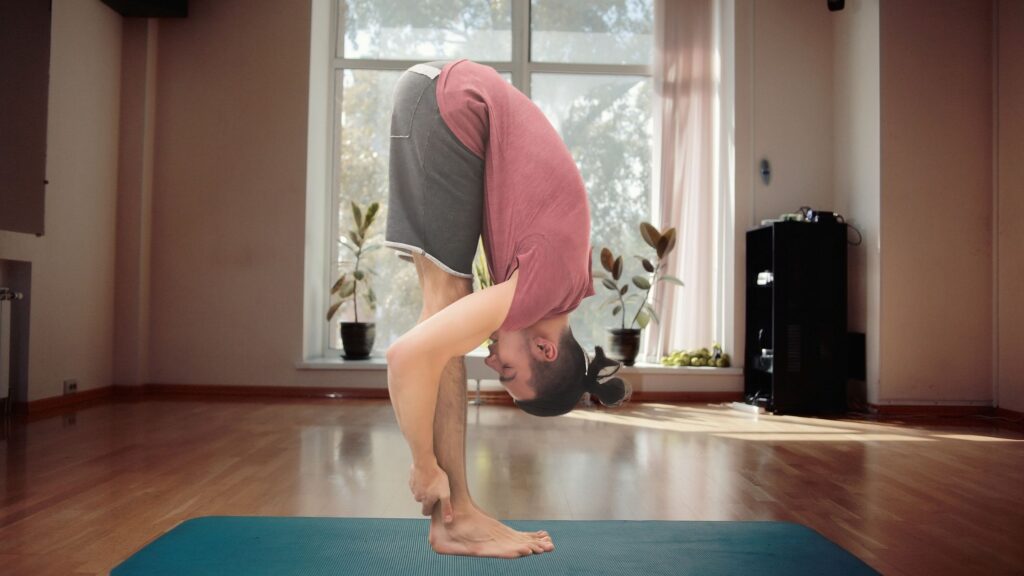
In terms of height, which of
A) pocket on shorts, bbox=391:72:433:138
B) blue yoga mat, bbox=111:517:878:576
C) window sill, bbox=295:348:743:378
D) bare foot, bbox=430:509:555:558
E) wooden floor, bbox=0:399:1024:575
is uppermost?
pocket on shorts, bbox=391:72:433:138

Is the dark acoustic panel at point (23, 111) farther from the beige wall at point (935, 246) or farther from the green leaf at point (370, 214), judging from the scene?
the beige wall at point (935, 246)

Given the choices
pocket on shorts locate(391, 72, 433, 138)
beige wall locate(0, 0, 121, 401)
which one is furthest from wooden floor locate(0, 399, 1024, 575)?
pocket on shorts locate(391, 72, 433, 138)

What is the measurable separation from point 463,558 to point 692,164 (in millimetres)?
5480

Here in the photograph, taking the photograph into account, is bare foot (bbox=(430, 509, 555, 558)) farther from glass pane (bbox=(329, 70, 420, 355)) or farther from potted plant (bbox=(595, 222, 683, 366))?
glass pane (bbox=(329, 70, 420, 355))

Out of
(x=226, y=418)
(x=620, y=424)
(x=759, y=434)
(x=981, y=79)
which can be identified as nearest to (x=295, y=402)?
(x=226, y=418)

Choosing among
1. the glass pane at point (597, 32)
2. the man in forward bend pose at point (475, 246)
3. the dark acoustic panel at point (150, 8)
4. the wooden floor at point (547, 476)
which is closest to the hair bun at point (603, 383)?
the man in forward bend pose at point (475, 246)

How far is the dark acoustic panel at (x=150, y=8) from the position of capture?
6.11 m

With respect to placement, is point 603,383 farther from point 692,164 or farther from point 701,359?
point 692,164

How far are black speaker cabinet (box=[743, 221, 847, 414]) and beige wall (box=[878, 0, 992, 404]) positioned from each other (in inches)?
11.2

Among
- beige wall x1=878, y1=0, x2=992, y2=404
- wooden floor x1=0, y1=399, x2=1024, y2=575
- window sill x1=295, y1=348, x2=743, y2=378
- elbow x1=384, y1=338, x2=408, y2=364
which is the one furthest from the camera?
window sill x1=295, y1=348, x2=743, y2=378

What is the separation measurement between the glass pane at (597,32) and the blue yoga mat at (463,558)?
5.38 meters

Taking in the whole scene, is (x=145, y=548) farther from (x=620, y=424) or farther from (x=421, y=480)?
(x=620, y=424)

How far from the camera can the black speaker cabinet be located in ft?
18.9

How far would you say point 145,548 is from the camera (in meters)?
2.12
